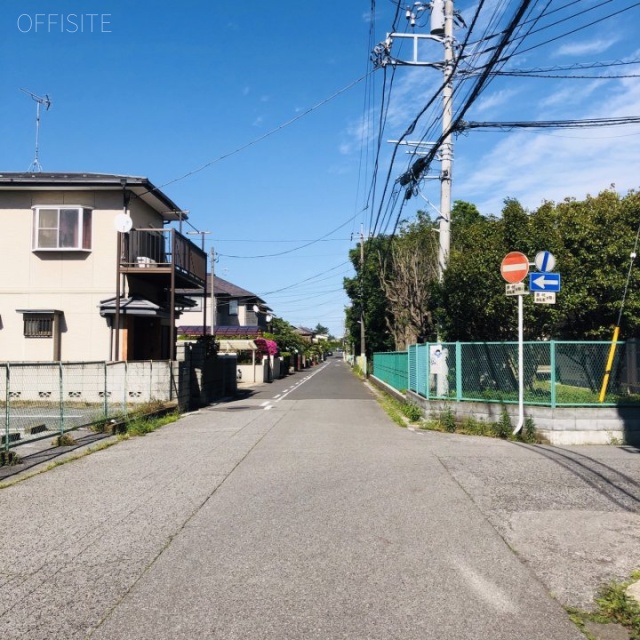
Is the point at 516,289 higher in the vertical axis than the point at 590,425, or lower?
higher

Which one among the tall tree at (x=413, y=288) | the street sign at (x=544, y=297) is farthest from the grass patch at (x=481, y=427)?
the tall tree at (x=413, y=288)

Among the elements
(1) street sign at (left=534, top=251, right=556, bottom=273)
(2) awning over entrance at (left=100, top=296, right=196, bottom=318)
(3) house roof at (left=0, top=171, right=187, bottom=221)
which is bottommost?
(2) awning over entrance at (left=100, top=296, right=196, bottom=318)

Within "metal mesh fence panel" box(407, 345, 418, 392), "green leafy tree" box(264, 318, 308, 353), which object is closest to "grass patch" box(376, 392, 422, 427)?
"metal mesh fence panel" box(407, 345, 418, 392)

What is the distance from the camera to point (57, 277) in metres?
18.2

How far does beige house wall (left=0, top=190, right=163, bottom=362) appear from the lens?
1812 cm

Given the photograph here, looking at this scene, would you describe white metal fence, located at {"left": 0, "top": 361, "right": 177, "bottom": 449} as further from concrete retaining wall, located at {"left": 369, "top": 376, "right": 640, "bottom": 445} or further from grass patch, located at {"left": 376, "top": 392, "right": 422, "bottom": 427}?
concrete retaining wall, located at {"left": 369, "top": 376, "right": 640, "bottom": 445}

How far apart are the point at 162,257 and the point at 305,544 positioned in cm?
1706

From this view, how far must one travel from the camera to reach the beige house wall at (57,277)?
18.1m

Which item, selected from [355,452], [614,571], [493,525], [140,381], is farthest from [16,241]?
[614,571]

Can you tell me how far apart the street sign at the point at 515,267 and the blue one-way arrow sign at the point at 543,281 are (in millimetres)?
181

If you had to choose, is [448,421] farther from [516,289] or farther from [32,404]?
[32,404]

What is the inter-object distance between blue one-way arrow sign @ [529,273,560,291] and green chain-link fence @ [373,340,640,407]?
3.18 feet

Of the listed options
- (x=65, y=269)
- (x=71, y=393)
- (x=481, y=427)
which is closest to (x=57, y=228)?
(x=65, y=269)

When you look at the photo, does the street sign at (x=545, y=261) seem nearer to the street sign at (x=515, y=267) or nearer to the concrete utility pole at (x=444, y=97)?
the street sign at (x=515, y=267)
